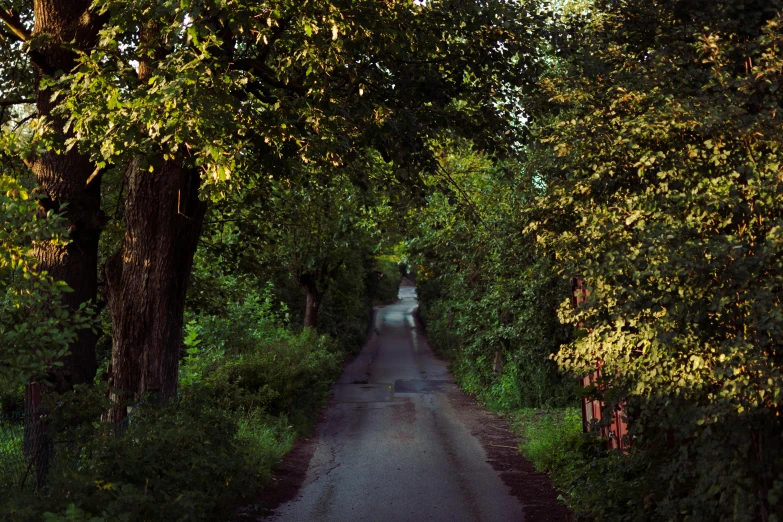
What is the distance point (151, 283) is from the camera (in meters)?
10.4

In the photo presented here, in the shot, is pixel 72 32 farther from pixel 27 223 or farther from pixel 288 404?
pixel 288 404

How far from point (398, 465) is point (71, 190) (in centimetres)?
689

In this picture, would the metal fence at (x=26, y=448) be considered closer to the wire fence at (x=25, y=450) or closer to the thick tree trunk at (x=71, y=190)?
the wire fence at (x=25, y=450)

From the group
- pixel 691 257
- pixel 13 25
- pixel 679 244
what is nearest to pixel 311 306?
pixel 13 25

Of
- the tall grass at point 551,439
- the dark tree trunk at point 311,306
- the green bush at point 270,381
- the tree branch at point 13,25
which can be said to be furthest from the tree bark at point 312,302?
the tree branch at point 13,25

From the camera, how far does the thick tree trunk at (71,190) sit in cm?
1073

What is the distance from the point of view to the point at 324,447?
16.0 metres

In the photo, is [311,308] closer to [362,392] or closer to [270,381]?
[362,392]

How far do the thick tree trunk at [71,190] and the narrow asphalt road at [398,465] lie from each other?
3.46 m

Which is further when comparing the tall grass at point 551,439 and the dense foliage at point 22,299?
the tall grass at point 551,439

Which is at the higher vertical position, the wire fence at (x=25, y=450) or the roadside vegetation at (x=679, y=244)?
the roadside vegetation at (x=679, y=244)

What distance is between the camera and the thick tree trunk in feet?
35.2

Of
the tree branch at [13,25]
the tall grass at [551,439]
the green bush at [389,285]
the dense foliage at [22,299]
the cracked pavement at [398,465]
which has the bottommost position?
the cracked pavement at [398,465]

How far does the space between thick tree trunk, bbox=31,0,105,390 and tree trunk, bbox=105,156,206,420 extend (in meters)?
0.66
